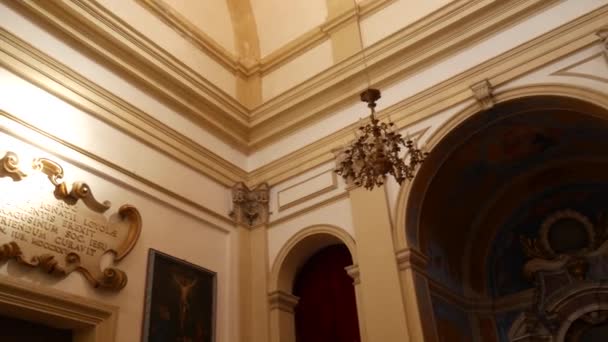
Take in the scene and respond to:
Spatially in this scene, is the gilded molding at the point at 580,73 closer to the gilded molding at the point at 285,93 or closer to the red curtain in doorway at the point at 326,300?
the gilded molding at the point at 285,93

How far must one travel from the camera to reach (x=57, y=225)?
240 inches

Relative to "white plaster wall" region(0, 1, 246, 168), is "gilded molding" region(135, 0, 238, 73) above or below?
above

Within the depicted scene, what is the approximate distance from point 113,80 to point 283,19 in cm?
335

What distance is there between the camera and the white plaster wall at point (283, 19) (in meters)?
9.39

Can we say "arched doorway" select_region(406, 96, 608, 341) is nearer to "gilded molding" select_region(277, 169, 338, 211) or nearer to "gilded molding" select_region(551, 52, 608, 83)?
"gilded molding" select_region(551, 52, 608, 83)

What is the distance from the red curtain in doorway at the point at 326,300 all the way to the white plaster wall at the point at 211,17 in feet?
12.4

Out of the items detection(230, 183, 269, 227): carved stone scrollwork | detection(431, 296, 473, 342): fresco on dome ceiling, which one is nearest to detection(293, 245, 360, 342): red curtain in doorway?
detection(230, 183, 269, 227): carved stone scrollwork

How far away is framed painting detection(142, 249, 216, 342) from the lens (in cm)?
673

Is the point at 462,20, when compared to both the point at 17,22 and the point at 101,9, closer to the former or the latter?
the point at 101,9

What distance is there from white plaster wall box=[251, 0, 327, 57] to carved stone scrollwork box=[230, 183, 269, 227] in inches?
97.7

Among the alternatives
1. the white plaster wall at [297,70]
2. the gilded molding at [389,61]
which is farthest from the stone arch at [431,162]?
the white plaster wall at [297,70]

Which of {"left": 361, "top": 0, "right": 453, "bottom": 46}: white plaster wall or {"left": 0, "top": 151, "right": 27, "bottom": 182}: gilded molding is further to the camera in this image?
{"left": 361, "top": 0, "right": 453, "bottom": 46}: white plaster wall

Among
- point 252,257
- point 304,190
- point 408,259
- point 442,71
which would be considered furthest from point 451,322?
point 442,71

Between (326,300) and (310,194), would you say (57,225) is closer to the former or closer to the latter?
(310,194)
